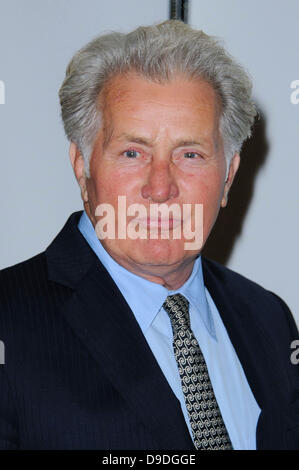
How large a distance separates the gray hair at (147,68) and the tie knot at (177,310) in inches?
10.7

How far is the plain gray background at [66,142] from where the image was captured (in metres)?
1.56

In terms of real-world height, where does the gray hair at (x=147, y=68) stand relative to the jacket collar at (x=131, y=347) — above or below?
above

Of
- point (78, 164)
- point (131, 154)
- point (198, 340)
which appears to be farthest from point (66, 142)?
point (198, 340)

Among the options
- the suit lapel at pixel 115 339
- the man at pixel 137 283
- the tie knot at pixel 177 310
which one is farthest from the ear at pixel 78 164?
the tie knot at pixel 177 310

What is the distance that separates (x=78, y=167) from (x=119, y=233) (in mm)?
166

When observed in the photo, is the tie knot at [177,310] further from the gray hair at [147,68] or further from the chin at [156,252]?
the gray hair at [147,68]

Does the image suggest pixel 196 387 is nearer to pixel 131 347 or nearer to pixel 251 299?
pixel 131 347

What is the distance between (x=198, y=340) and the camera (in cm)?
130

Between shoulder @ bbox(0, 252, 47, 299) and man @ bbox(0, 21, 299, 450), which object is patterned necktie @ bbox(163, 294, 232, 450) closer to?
man @ bbox(0, 21, 299, 450)

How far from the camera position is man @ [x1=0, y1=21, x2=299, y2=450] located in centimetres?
112

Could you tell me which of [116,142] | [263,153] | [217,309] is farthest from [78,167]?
[263,153]

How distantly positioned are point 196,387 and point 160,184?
1.12ft

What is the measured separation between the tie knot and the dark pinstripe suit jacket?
0.26ft

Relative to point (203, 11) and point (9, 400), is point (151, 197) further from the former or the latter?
point (203, 11)
